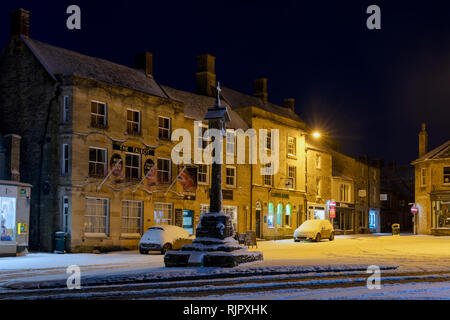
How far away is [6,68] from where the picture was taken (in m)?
30.4

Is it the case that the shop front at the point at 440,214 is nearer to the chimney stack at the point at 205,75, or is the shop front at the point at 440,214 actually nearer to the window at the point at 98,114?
the chimney stack at the point at 205,75

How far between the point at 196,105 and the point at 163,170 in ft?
24.0

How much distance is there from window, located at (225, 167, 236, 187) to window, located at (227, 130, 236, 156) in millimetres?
1144

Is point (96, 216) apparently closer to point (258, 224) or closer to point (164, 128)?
point (164, 128)

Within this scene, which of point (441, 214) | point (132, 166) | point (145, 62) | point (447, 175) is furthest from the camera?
point (447, 175)

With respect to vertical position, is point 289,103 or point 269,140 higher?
point 289,103

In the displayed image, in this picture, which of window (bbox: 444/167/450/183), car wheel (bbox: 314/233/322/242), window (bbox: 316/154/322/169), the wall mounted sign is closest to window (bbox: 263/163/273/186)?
car wheel (bbox: 314/233/322/242)

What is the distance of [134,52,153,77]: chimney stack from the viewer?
36094 mm

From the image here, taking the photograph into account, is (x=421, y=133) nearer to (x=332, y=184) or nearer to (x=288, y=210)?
(x=332, y=184)

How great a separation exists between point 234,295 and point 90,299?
9.79 ft

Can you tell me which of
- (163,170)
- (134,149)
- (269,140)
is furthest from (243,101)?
(134,149)

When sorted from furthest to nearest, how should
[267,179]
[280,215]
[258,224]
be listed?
[280,215]
[267,179]
[258,224]

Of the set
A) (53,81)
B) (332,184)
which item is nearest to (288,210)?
(332,184)

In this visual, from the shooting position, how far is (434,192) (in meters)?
51.5
